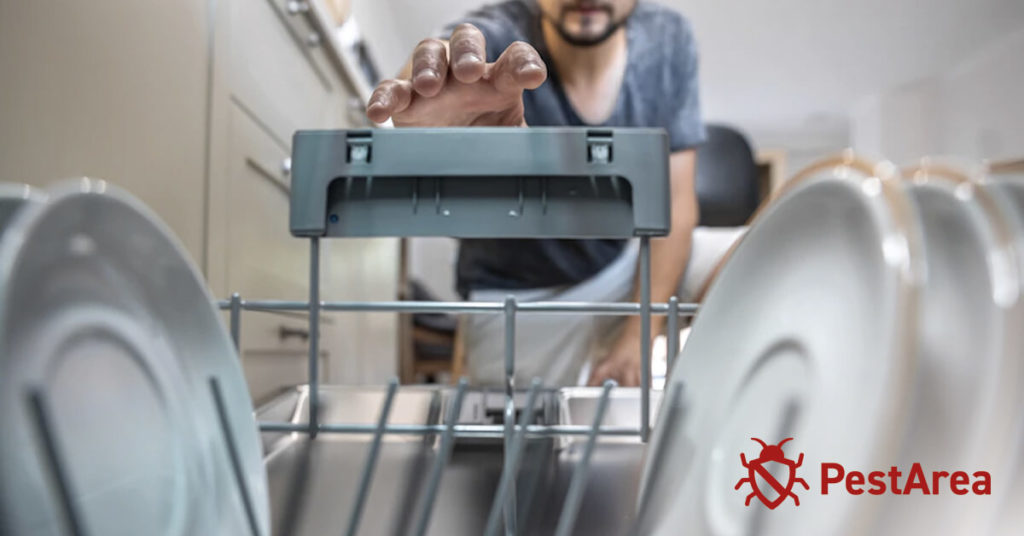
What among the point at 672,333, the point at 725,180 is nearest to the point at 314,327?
the point at 672,333

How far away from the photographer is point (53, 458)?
14cm

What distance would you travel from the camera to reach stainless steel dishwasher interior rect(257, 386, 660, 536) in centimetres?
26

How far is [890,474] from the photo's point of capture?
0.12m

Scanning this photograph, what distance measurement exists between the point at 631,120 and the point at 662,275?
23 centimetres

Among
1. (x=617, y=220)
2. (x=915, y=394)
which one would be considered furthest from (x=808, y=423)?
(x=617, y=220)

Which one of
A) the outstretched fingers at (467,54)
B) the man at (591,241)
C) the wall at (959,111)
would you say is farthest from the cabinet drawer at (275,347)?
the wall at (959,111)

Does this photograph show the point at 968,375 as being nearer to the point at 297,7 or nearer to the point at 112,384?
the point at 112,384

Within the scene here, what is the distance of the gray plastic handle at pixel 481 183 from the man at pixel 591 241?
0.09 metres

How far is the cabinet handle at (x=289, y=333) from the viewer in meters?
0.83

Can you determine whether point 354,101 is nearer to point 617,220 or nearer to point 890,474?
point 617,220

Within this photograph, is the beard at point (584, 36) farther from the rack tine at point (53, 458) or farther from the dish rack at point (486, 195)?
the rack tine at point (53, 458)

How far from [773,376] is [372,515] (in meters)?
0.16

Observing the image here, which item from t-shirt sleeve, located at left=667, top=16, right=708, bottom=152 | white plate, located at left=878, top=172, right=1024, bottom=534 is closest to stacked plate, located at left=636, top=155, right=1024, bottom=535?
white plate, located at left=878, top=172, right=1024, bottom=534

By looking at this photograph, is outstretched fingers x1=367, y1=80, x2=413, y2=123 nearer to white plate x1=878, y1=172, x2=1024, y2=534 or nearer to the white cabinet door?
white plate x1=878, y1=172, x2=1024, y2=534
